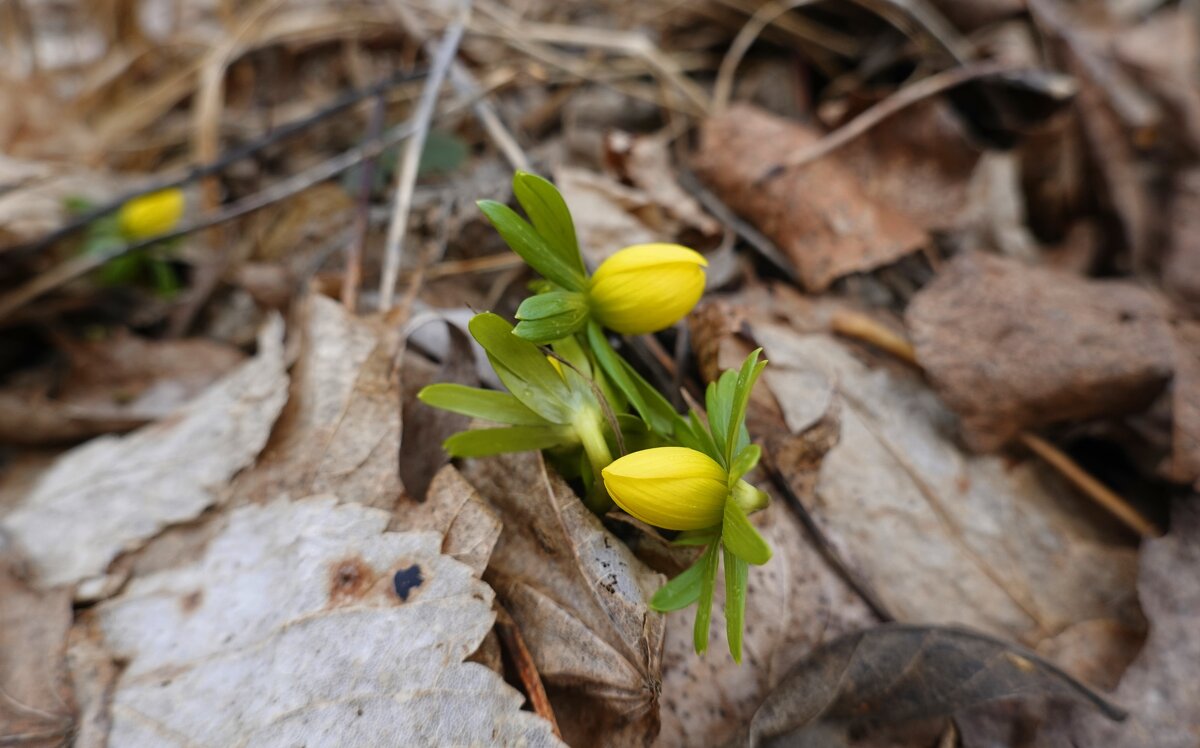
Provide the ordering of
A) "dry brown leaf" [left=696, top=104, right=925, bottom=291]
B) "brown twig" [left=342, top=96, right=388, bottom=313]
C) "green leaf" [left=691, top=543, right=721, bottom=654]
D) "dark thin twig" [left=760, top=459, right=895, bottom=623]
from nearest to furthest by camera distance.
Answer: "green leaf" [left=691, top=543, right=721, bottom=654] → "dark thin twig" [left=760, top=459, right=895, bottom=623] → "brown twig" [left=342, top=96, right=388, bottom=313] → "dry brown leaf" [left=696, top=104, right=925, bottom=291]

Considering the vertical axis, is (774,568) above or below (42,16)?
below

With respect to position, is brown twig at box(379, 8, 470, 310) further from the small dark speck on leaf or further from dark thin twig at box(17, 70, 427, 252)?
the small dark speck on leaf

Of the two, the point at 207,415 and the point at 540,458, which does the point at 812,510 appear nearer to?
the point at 540,458

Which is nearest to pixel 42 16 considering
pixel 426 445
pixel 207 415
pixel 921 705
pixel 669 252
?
pixel 207 415

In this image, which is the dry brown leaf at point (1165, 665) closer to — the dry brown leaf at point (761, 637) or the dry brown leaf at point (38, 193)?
the dry brown leaf at point (761, 637)

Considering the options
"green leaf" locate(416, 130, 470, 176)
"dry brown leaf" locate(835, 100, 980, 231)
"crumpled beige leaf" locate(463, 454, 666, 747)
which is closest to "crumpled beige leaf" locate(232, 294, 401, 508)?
"crumpled beige leaf" locate(463, 454, 666, 747)

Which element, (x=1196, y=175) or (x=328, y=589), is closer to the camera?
(x=328, y=589)

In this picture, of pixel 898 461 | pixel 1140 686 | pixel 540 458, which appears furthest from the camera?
pixel 898 461
